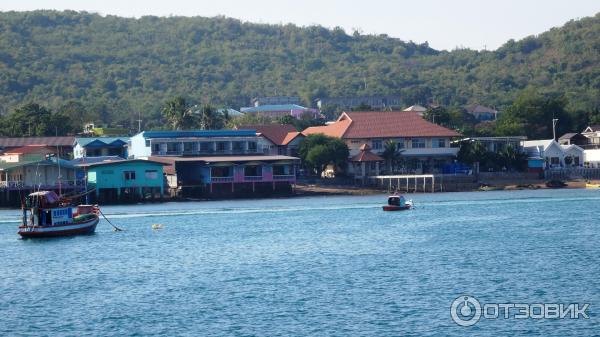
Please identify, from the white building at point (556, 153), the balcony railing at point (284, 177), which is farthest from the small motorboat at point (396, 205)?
the white building at point (556, 153)

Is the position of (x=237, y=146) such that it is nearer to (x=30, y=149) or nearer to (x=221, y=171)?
(x=221, y=171)

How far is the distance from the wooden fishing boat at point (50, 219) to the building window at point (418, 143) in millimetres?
52786

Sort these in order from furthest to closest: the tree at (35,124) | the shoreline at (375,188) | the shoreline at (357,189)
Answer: the tree at (35,124)
the shoreline at (375,188)
the shoreline at (357,189)

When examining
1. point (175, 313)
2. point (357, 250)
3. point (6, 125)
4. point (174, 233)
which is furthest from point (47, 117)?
point (175, 313)

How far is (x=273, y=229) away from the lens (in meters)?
62.3

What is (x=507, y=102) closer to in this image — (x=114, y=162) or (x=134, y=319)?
(x=114, y=162)

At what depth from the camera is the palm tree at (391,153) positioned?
350 feet

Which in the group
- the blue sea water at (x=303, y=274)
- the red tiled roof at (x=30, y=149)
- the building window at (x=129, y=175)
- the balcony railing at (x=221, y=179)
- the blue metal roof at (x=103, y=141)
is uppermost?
the blue metal roof at (x=103, y=141)

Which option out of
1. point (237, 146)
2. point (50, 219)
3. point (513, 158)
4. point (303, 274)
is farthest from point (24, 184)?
point (303, 274)

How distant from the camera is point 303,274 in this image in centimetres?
4228

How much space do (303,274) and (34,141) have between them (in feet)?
260

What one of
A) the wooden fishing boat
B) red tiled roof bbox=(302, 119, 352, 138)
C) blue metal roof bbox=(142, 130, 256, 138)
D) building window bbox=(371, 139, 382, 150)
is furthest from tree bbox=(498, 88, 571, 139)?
the wooden fishing boat

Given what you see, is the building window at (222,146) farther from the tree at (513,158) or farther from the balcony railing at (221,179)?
the tree at (513,158)

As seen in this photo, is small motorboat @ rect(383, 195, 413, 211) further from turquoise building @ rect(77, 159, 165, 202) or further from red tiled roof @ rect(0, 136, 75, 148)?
red tiled roof @ rect(0, 136, 75, 148)
